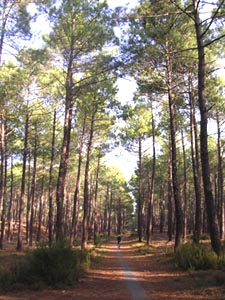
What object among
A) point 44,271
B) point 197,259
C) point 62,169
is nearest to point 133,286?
point 197,259

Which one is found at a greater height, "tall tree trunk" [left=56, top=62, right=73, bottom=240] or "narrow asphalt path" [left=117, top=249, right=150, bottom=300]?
"tall tree trunk" [left=56, top=62, right=73, bottom=240]

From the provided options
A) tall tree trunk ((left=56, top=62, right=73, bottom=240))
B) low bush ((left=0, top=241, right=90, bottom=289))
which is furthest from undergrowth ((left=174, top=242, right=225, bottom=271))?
tall tree trunk ((left=56, top=62, right=73, bottom=240))

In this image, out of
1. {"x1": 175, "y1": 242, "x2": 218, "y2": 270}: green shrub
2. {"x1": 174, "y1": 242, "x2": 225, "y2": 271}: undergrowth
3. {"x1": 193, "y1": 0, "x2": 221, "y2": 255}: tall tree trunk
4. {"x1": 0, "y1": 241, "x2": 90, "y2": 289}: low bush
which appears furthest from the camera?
{"x1": 193, "y1": 0, "x2": 221, "y2": 255}: tall tree trunk

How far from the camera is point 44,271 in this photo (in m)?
9.77

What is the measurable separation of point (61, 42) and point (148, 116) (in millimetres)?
14114

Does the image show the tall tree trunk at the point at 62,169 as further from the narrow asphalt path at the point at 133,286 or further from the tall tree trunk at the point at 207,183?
the tall tree trunk at the point at 207,183

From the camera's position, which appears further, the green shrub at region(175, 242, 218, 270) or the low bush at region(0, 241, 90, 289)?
the green shrub at region(175, 242, 218, 270)

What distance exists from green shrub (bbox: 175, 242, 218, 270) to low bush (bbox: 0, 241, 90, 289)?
4.02 m

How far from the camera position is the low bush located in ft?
31.4

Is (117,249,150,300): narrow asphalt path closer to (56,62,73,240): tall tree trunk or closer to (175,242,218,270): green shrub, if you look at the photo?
(175,242,218,270): green shrub

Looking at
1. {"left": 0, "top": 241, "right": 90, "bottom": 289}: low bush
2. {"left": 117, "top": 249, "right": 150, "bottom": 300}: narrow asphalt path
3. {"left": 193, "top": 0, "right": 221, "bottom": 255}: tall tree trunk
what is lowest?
{"left": 117, "top": 249, "right": 150, "bottom": 300}: narrow asphalt path

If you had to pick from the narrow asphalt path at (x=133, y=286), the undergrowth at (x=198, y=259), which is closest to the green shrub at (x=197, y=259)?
the undergrowth at (x=198, y=259)

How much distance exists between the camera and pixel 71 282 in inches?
398

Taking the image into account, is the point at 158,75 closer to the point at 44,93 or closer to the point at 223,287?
the point at 44,93
